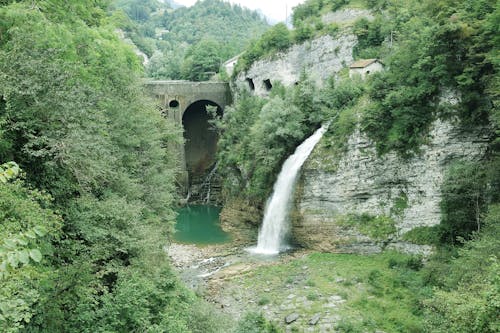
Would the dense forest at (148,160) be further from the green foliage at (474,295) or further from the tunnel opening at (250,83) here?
the tunnel opening at (250,83)

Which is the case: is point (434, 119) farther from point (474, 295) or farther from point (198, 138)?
point (198, 138)

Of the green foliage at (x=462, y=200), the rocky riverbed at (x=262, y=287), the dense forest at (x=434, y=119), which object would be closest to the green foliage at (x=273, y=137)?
the dense forest at (x=434, y=119)

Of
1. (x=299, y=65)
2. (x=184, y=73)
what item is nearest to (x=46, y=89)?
(x=299, y=65)

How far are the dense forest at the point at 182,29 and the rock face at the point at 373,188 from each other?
36.2 metres

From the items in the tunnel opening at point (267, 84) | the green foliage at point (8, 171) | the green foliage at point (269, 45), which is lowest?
the green foliage at point (8, 171)

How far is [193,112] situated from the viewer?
130 ft

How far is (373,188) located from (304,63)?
16152mm

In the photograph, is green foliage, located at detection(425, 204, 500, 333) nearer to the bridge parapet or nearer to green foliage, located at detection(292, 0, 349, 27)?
the bridge parapet

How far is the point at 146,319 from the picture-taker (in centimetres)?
861

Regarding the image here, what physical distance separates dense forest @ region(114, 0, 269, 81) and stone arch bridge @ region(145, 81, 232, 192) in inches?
600

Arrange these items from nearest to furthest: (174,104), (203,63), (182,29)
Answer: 1. (174,104)
2. (203,63)
3. (182,29)

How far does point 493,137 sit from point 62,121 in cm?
1533

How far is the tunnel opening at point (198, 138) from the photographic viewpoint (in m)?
39.0

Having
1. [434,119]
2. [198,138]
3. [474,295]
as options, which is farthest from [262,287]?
[198,138]
